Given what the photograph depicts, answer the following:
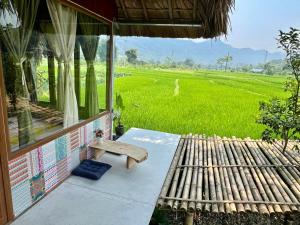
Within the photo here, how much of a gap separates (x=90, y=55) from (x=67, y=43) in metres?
0.58

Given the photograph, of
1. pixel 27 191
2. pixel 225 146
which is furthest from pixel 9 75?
pixel 225 146

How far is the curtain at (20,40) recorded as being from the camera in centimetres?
194

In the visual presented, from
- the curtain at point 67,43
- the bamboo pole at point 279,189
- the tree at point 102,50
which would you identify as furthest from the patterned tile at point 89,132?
the bamboo pole at point 279,189

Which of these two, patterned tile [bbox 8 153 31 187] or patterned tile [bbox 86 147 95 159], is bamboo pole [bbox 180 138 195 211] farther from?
patterned tile [bbox 8 153 31 187]

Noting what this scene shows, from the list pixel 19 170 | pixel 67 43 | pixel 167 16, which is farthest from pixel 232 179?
pixel 167 16

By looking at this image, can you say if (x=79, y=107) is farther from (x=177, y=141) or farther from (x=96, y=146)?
(x=177, y=141)

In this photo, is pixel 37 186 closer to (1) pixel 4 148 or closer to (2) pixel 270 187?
(1) pixel 4 148

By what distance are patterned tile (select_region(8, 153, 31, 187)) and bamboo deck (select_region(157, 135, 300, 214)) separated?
4.12 feet

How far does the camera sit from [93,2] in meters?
2.92

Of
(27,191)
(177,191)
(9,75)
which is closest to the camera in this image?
(9,75)

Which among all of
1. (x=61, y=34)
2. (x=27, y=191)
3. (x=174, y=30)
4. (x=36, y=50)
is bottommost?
(x=27, y=191)

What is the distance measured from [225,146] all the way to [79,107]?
8.08 feet

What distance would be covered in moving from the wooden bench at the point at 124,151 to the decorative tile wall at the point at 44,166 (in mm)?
146

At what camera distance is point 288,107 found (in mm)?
3797
